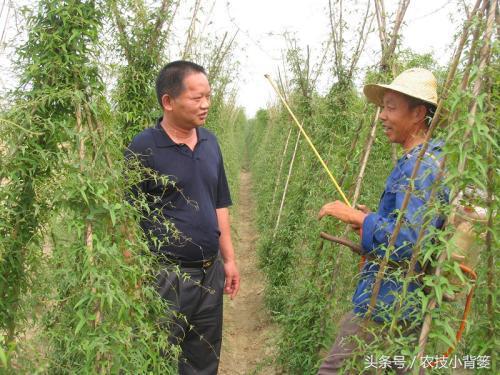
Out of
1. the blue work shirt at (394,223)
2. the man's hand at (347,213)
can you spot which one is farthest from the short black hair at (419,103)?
the man's hand at (347,213)

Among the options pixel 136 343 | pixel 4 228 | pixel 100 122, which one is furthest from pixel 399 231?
pixel 4 228

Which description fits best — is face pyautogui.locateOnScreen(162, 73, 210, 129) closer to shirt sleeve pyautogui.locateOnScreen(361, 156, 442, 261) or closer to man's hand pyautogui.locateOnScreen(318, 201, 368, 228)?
man's hand pyautogui.locateOnScreen(318, 201, 368, 228)

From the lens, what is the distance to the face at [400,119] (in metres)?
2.28

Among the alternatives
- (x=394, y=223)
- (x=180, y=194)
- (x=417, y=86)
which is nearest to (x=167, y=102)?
(x=180, y=194)

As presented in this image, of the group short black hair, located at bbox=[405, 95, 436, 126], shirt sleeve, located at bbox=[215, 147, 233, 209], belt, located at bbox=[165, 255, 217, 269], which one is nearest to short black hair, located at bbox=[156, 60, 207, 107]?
shirt sleeve, located at bbox=[215, 147, 233, 209]

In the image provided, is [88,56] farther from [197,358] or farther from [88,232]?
[197,358]

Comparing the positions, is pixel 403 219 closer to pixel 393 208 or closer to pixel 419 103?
pixel 393 208

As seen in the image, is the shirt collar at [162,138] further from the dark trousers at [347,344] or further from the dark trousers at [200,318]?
the dark trousers at [347,344]

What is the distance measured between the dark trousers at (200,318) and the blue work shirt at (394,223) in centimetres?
90

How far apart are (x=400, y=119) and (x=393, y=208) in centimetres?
43

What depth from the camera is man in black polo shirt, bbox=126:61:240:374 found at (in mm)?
2617

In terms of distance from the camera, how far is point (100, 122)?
1.95 m

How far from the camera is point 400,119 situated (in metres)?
2.29

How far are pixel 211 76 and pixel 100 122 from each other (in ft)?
17.2
